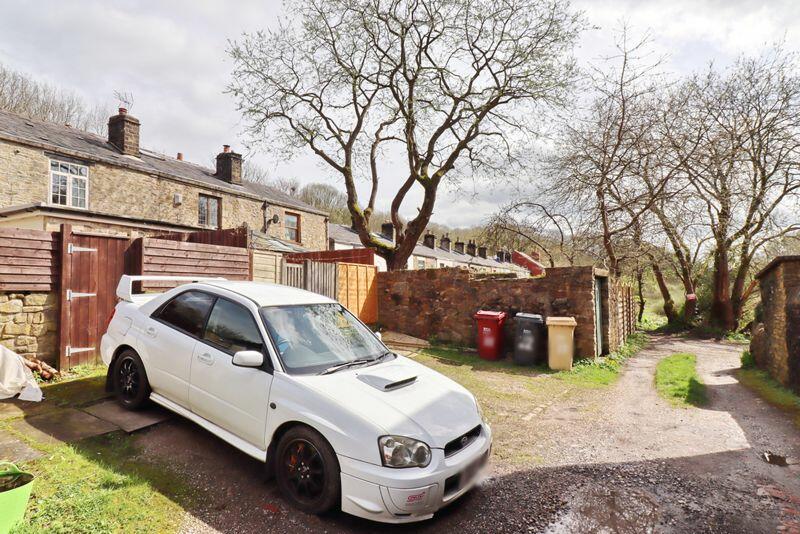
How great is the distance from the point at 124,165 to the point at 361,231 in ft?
33.4

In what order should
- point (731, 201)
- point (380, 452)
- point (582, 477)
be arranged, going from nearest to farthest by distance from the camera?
point (380, 452) < point (582, 477) < point (731, 201)

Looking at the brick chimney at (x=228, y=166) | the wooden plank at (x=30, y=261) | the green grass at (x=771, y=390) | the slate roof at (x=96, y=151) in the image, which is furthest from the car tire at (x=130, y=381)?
the brick chimney at (x=228, y=166)

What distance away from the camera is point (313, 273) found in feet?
36.3

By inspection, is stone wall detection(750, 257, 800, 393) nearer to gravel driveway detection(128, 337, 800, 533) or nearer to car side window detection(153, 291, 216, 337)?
gravel driveway detection(128, 337, 800, 533)

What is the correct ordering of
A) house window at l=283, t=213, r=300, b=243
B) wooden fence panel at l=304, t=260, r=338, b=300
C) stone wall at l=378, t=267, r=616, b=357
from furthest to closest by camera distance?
house window at l=283, t=213, r=300, b=243, wooden fence panel at l=304, t=260, r=338, b=300, stone wall at l=378, t=267, r=616, b=357

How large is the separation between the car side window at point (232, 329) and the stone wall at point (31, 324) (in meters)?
3.71

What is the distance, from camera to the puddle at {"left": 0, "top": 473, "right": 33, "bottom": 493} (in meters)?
2.47

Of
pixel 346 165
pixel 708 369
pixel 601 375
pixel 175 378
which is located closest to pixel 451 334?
pixel 601 375

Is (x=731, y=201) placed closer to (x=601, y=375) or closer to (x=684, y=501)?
(x=601, y=375)

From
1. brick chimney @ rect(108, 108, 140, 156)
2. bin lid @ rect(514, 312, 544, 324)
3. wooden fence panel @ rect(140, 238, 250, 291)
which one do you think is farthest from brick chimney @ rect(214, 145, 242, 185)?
bin lid @ rect(514, 312, 544, 324)

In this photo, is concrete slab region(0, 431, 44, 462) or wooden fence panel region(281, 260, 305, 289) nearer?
concrete slab region(0, 431, 44, 462)

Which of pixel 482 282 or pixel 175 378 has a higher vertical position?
pixel 482 282

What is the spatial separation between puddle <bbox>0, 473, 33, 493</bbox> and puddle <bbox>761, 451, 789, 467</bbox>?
6.59m

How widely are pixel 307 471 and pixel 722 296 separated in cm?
2028
